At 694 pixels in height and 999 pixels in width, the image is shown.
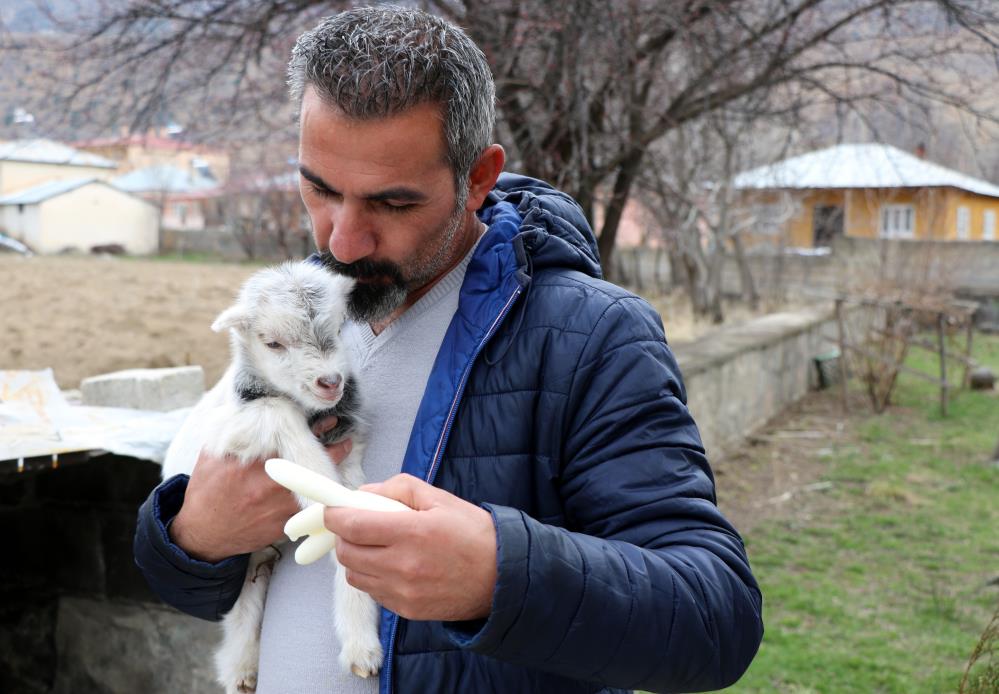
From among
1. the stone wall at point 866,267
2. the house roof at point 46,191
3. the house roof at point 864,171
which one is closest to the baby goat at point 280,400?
the house roof at point 864,171

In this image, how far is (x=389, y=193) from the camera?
1725 mm

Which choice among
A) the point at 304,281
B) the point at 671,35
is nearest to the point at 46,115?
the point at 671,35

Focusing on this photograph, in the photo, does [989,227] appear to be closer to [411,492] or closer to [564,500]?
[564,500]

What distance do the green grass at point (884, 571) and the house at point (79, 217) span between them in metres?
39.0

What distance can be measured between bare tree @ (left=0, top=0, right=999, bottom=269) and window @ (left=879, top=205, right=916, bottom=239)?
1196 centimetres

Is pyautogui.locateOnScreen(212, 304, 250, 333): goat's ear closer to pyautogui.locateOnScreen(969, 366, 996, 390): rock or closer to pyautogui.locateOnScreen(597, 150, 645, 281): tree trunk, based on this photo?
pyautogui.locateOnScreen(597, 150, 645, 281): tree trunk

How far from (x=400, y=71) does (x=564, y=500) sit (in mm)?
800

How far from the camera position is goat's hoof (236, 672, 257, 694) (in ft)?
7.00

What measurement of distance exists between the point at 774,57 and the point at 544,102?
1.70 meters

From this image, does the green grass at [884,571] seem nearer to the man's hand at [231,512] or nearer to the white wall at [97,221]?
the man's hand at [231,512]

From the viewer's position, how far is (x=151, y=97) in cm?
730

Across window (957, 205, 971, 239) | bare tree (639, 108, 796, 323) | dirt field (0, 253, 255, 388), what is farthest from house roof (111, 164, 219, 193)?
window (957, 205, 971, 239)

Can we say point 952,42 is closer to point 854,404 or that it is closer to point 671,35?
point 671,35

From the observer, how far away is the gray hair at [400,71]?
5.47ft
